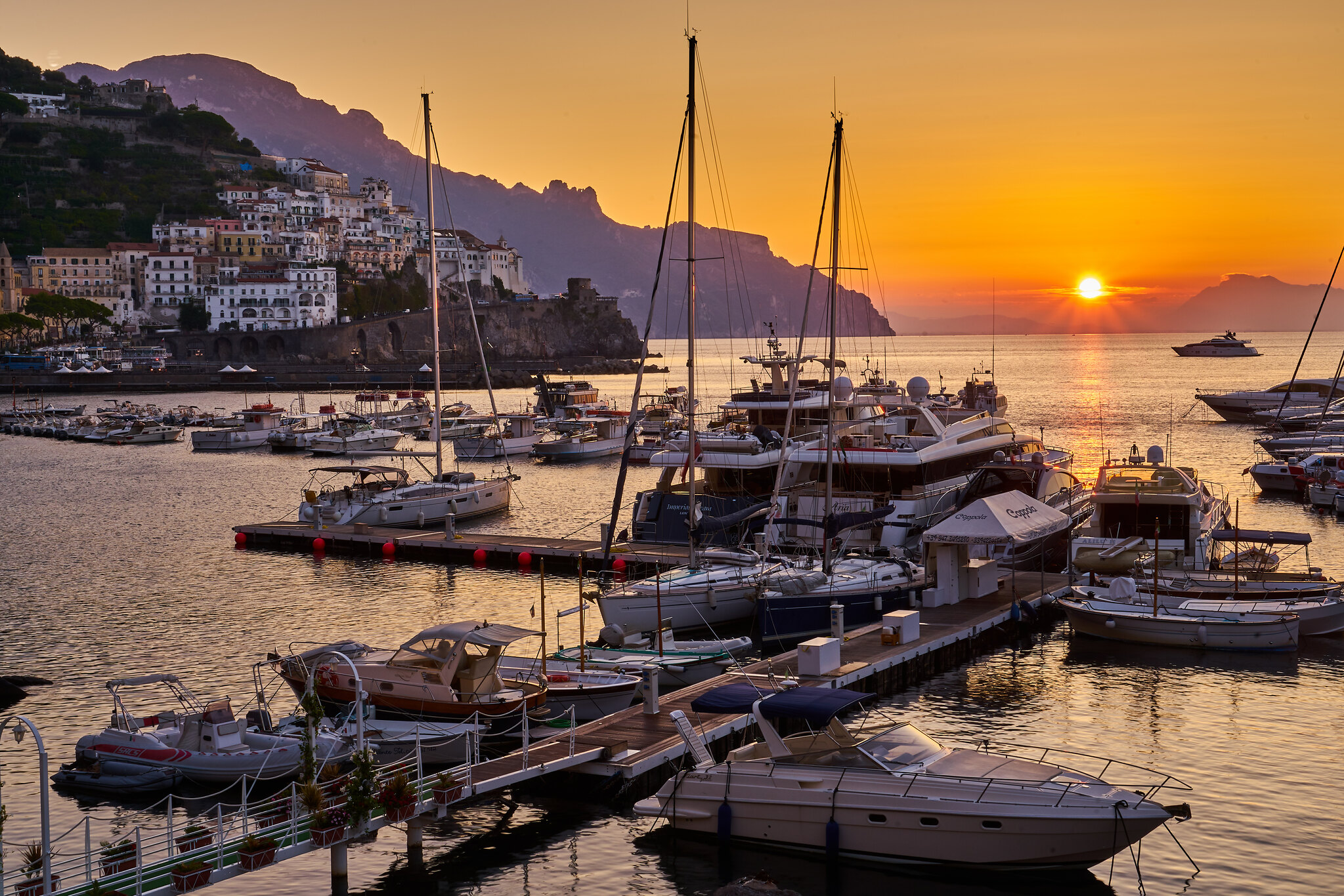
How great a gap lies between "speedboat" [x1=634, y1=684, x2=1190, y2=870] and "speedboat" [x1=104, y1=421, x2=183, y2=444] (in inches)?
3238

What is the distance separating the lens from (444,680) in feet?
66.2

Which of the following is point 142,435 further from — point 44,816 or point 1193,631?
point 44,816

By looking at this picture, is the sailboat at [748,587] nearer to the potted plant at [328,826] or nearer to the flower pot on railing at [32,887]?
the potted plant at [328,826]

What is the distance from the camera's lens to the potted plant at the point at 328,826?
14.8m

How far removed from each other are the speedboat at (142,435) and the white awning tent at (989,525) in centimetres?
7543

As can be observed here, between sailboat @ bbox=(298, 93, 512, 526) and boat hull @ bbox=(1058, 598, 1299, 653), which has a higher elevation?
sailboat @ bbox=(298, 93, 512, 526)

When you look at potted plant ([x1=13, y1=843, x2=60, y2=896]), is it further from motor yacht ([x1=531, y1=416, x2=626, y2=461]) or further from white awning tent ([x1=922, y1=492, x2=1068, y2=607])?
motor yacht ([x1=531, y1=416, x2=626, y2=461])

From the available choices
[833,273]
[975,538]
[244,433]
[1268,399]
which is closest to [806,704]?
[975,538]

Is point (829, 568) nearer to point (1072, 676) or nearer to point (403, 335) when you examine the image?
point (1072, 676)

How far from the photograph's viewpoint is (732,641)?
24719 millimetres

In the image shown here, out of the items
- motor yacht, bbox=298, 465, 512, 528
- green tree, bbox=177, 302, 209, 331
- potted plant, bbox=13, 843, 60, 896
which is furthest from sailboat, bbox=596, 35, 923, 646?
green tree, bbox=177, 302, 209, 331

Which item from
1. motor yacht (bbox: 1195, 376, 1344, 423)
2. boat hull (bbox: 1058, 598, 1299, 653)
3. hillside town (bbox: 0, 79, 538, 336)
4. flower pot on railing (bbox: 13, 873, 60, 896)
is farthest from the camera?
hillside town (bbox: 0, 79, 538, 336)

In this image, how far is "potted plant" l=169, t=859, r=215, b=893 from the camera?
13531mm

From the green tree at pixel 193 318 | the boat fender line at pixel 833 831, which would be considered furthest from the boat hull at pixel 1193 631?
the green tree at pixel 193 318
